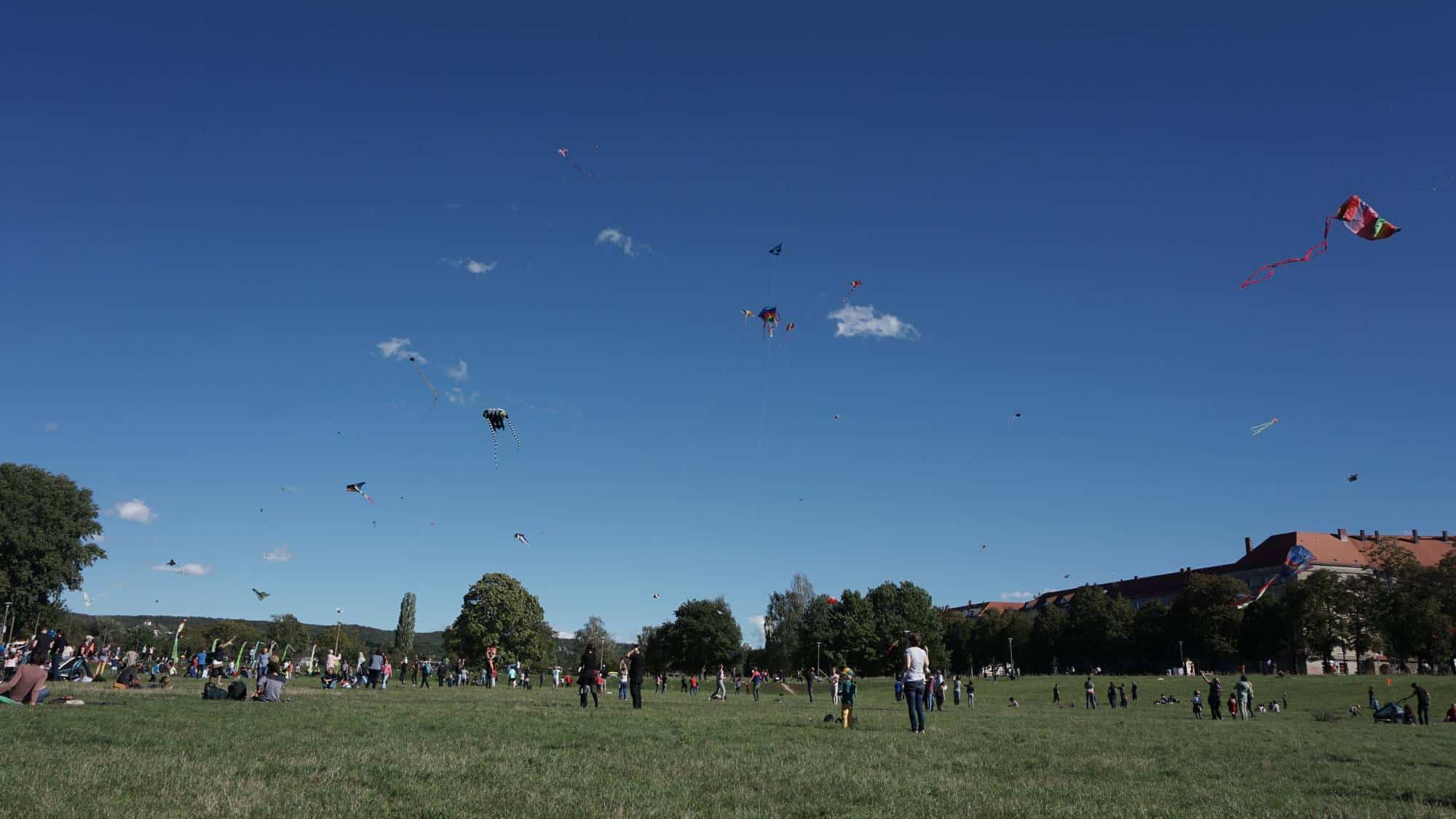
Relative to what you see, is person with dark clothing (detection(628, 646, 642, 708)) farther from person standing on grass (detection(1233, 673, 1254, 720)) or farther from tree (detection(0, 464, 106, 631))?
tree (detection(0, 464, 106, 631))

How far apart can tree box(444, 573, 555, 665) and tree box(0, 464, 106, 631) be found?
149 ft

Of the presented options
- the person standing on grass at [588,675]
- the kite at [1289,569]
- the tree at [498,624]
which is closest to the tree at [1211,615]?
the kite at [1289,569]

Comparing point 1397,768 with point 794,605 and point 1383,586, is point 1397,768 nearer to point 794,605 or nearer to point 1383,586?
point 1383,586

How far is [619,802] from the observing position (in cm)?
873

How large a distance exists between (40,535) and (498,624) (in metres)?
52.9

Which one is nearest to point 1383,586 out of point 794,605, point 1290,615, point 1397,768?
point 1290,615

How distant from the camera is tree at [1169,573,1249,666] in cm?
11919

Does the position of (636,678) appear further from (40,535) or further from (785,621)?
(785,621)

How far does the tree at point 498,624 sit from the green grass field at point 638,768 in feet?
308

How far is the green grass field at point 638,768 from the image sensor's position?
28.3ft

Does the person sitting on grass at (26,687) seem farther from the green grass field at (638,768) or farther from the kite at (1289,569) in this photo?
the kite at (1289,569)

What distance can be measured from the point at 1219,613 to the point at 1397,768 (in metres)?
119

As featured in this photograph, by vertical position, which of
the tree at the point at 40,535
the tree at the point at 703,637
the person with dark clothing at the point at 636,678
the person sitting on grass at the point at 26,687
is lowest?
the tree at the point at 703,637

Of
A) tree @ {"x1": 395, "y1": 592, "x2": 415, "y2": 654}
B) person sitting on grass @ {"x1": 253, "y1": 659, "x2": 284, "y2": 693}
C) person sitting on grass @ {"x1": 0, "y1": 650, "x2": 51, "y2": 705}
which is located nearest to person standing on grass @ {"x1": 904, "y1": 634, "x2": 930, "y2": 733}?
person sitting on grass @ {"x1": 253, "y1": 659, "x2": 284, "y2": 693}
